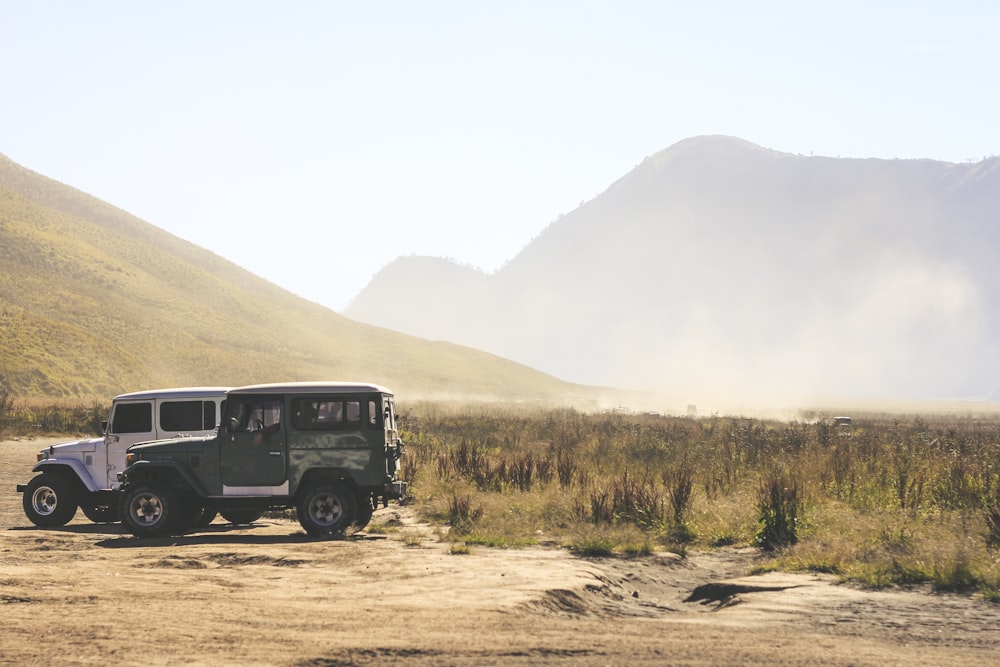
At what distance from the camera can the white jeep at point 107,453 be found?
18328mm

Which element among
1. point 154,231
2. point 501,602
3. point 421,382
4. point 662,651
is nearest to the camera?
point 662,651

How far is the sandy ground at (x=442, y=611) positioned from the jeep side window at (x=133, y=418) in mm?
3035

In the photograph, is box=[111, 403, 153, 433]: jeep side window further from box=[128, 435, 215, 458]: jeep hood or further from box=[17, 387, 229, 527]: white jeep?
box=[128, 435, 215, 458]: jeep hood

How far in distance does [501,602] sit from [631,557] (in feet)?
14.7

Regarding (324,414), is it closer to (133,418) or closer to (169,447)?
(169,447)

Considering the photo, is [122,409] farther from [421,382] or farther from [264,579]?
[421,382]

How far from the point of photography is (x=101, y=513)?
754 inches

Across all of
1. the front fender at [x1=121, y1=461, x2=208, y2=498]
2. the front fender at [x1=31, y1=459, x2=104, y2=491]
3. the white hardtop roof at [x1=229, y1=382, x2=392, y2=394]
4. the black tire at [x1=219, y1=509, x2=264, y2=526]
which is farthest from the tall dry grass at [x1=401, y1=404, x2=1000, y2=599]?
the front fender at [x1=31, y1=459, x2=104, y2=491]

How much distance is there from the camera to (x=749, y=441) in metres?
29.9

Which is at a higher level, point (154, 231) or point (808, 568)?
point (154, 231)

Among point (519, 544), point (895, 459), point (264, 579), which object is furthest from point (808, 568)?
point (895, 459)

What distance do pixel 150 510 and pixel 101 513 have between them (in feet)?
9.24

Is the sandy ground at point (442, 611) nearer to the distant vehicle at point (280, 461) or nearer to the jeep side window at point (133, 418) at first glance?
the distant vehicle at point (280, 461)

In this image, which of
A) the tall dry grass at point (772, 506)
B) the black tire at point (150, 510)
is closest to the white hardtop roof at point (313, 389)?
the black tire at point (150, 510)
